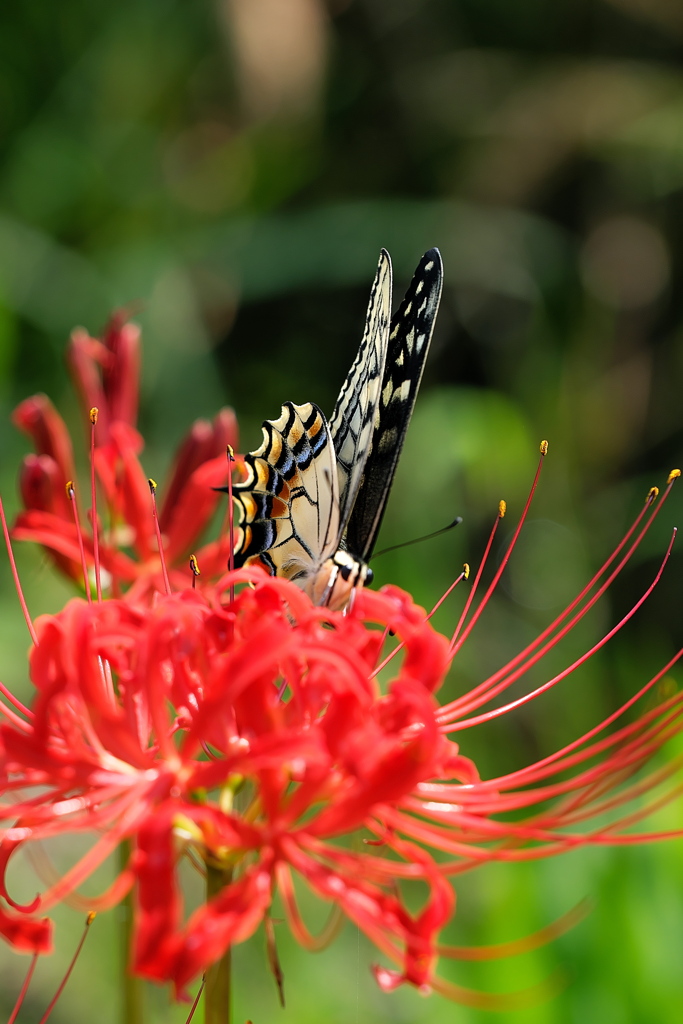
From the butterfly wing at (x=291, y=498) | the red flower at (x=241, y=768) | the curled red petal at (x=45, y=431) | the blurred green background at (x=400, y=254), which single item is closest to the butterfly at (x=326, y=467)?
the butterfly wing at (x=291, y=498)

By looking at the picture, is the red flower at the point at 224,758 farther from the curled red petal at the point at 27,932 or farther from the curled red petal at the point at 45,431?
the curled red petal at the point at 45,431

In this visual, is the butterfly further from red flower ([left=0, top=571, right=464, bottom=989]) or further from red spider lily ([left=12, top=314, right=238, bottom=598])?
red flower ([left=0, top=571, right=464, bottom=989])

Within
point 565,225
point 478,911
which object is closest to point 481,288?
point 565,225

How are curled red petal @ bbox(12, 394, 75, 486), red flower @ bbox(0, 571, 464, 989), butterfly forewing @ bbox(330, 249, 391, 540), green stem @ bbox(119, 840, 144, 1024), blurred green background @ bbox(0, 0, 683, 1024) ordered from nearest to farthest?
red flower @ bbox(0, 571, 464, 989), green stem @ bbox(119, 840, 144, 1024), butterfly forewing @ bbox(330, 249, 391, 540), curled red petal @ bbox(12, 394, 75, 486), blurred green background @ bbox(0, 0, 683, 1024)

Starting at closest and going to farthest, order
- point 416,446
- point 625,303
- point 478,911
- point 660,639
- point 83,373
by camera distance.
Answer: point 83,373 → point 478,911 → point 416,446 → point 660,639 → point 625,303

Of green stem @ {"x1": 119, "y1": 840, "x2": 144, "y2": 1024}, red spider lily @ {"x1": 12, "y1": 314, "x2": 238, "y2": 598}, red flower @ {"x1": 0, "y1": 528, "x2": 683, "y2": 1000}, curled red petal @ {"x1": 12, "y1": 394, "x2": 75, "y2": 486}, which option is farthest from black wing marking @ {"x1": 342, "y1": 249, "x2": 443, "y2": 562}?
green stem @ {"x1": 119, "y1": 840, "x2": 144, "y2": 1024}

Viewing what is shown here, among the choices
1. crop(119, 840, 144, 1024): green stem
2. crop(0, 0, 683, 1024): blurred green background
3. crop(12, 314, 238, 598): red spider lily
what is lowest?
crop(119, 840, 144, 1024): green stem

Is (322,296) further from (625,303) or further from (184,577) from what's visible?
(184,577)
